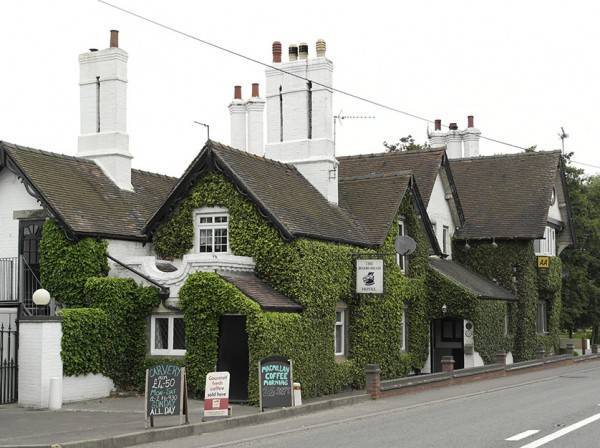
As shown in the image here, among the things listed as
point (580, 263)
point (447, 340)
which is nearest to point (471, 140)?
point (580, 263)

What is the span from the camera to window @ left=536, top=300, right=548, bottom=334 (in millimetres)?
40972

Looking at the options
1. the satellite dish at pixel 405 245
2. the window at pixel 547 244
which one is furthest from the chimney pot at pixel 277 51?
the window at pixel 547 244

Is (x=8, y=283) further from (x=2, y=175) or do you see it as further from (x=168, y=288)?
(x=168, y=288)

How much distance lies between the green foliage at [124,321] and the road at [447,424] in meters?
6.23

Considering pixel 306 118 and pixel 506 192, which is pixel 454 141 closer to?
pixel 506 192

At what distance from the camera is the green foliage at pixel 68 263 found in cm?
2541

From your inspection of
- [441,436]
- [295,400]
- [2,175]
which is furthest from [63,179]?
[441,436]

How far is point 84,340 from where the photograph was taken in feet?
78.0

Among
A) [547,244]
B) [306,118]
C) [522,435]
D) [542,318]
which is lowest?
[522,435]

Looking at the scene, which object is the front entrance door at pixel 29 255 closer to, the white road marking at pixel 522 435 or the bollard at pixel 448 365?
the bollard at pixel 448 365

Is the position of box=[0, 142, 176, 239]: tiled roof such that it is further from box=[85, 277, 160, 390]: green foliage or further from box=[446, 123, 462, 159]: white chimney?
box=[446, 123, 462, 159]: white chimney

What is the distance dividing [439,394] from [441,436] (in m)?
10.3

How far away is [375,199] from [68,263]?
33.5 feet

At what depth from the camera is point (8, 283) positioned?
1037 inches
